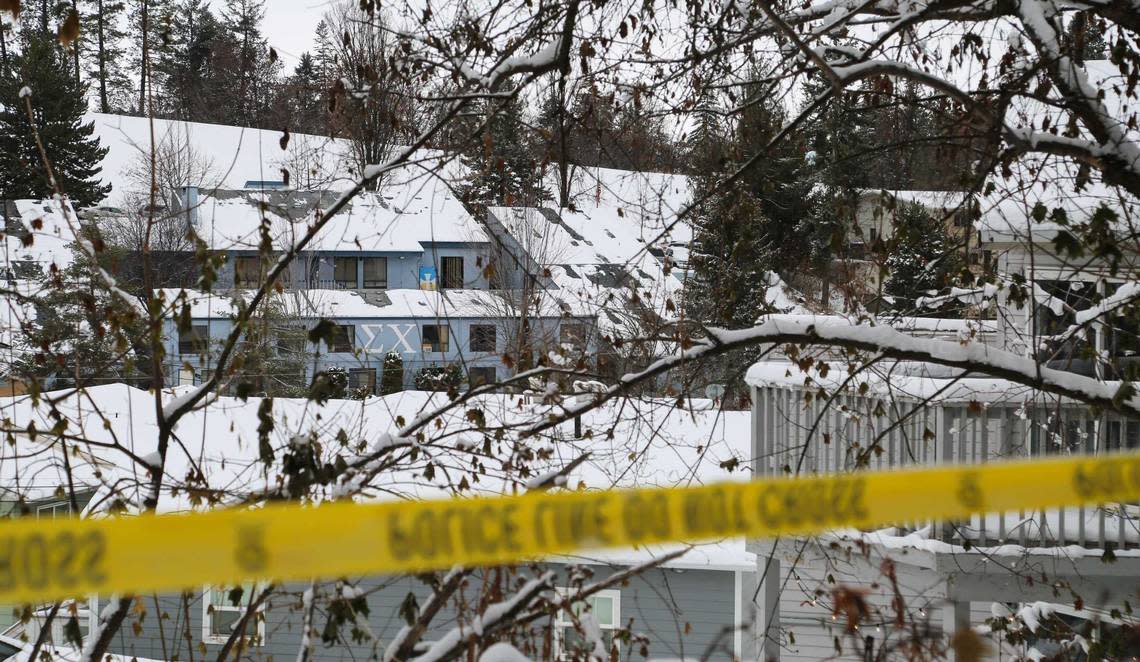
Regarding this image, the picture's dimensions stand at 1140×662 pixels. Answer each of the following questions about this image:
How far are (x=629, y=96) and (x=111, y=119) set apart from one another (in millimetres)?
58699

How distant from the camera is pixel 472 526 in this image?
7.22 ft

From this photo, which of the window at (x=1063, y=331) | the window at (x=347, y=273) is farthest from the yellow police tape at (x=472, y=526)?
the window at (x=347, y=273)

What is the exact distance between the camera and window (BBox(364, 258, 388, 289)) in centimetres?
3512

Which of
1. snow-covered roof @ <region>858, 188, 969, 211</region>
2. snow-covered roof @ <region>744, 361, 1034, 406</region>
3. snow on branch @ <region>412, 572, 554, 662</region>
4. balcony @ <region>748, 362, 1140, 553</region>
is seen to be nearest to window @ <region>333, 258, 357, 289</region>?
snow-covered roof @ <region>858, 188, 969, 211</region>

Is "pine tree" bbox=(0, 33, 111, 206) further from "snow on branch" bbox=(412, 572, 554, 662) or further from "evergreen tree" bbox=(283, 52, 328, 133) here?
"snow on branch" bbox=(412, 572, 554, 662)

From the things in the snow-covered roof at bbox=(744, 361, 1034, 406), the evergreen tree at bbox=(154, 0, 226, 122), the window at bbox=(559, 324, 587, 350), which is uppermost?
the evergreen tree at bbox=(154, 0, 226, 122)

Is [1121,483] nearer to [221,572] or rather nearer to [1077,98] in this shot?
[221,572]

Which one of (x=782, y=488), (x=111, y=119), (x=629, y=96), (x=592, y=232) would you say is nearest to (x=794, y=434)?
(x=629, y=96)

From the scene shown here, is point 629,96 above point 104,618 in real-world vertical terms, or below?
above

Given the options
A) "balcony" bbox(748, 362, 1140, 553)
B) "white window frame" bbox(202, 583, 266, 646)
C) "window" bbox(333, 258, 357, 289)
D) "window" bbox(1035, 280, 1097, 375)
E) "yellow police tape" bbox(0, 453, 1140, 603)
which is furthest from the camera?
"window" bbox(333, 258, 357, 289)

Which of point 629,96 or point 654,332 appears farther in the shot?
point 629,96

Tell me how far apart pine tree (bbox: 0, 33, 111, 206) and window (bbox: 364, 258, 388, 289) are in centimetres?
894

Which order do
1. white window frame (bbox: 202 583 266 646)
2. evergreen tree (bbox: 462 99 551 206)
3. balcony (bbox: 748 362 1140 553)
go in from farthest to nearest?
1. balcony (bbox: 748 362 1140 553)
2. evergreen tree (bbox: 462 99 551 206)
3. white window frame (bbox: 202 583 266 646)

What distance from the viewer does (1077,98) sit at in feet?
15.3
